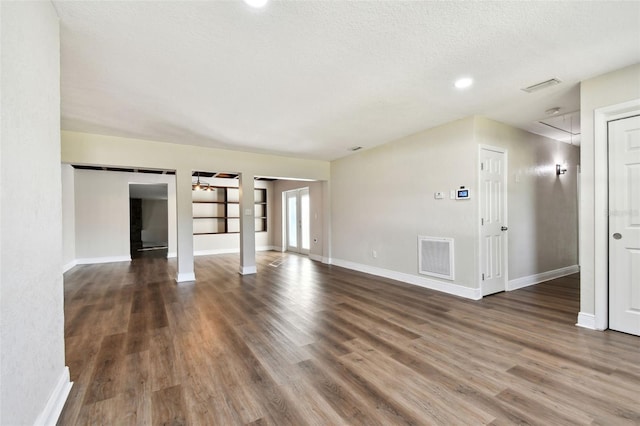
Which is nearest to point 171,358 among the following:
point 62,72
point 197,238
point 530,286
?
point 62,72

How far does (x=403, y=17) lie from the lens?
192 cm

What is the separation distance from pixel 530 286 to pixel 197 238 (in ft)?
27.8

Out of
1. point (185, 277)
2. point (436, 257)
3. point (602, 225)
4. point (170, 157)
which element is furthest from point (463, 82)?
point (185, 277)

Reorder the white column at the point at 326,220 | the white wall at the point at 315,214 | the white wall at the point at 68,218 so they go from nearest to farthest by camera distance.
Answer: the white wall at the point at 68,218 → the white column at the point at 326,220 → the white wall at the point at 315,214

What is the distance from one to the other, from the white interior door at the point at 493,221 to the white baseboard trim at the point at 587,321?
112cm

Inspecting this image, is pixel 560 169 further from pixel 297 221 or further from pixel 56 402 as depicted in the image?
pixel 56 402

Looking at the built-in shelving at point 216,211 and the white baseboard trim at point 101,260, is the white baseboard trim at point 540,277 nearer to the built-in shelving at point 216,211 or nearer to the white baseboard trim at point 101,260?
the built-in shelving at point 216,211

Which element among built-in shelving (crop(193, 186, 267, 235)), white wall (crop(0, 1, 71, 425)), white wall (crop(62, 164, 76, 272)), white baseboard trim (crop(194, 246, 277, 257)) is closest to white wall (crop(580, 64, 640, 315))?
white wall (crop(0, 1, 71, 425))

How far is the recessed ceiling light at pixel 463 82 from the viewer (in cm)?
280

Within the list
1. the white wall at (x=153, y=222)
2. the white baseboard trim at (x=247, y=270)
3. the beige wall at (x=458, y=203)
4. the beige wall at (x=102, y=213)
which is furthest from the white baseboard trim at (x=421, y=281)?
the white wall at (x=153, y=222)

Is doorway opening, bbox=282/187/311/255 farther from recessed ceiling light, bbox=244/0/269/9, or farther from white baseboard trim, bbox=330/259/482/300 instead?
recessed ceiling light, bbox=244/0/269/9

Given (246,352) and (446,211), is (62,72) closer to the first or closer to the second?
(246,352)

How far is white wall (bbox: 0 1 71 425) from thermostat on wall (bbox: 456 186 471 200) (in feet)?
14.2

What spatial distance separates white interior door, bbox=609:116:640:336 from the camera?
8.68 ft
